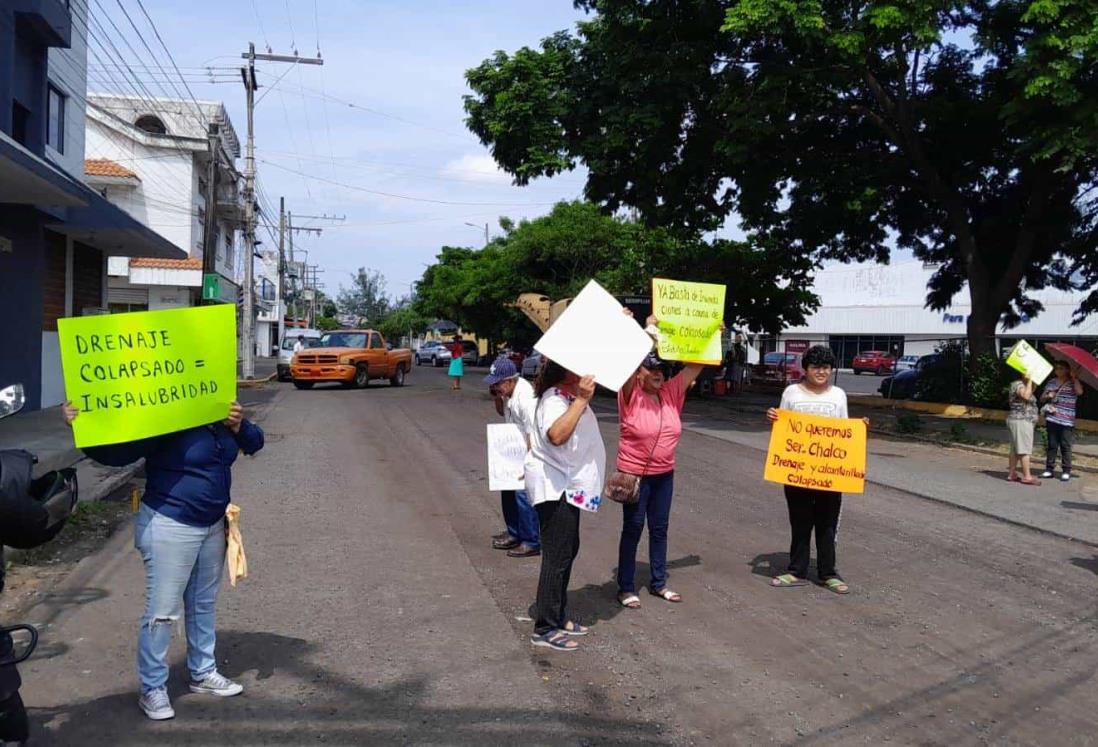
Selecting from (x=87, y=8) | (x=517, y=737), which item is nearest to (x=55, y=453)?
(x=517, y=737)

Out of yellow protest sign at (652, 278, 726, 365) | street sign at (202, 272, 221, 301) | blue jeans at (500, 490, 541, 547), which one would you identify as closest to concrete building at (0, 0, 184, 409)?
street sign at (202, 272, 221, 301)

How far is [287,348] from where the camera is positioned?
35.9 meters

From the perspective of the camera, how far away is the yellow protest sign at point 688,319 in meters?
6.31

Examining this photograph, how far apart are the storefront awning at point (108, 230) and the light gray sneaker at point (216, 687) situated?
11.4m

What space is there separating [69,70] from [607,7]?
10987 mm

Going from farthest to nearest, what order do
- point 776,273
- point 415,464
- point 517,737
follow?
point 776,273 → point 415,464 → point 517,737

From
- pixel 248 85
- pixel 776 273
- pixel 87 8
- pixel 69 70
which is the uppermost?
pixel 248 85

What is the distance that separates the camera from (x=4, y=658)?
352 cm

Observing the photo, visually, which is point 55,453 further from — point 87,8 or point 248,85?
point 248,85

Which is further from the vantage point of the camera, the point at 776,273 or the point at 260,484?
the point at 776,273

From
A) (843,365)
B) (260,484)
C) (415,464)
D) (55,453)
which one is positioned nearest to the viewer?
(260,484)

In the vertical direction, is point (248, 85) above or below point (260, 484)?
above

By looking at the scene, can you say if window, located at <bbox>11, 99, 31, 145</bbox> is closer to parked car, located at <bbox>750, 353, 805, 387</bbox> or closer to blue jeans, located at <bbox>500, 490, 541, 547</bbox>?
blue jeans, located at <bbox>500, 490, 541, 547</bbox>

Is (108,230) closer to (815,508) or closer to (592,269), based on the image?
(815,508)
